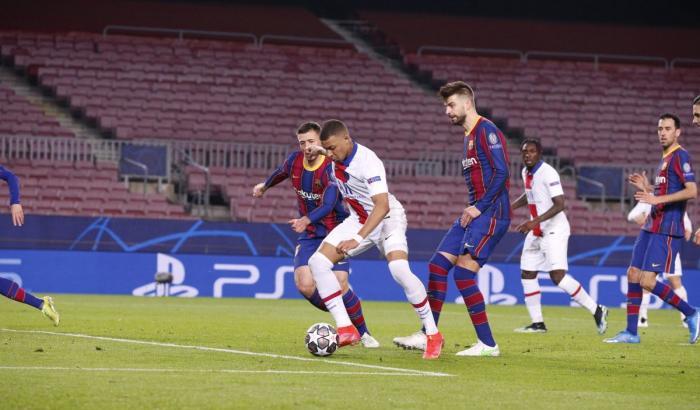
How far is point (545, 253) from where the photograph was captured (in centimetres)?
1588

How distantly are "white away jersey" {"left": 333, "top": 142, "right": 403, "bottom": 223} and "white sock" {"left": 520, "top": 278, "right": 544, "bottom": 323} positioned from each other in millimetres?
5331

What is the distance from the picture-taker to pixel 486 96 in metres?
33.0

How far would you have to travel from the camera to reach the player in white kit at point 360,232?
1002cm

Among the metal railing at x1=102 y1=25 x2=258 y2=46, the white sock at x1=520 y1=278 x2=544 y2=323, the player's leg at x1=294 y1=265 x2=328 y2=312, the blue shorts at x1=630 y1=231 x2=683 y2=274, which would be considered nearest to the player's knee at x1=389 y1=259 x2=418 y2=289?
the player's leg at x1=294 y1=265 x2=328 y2=312

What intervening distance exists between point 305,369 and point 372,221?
144 centimetres

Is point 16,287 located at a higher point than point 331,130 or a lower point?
lower

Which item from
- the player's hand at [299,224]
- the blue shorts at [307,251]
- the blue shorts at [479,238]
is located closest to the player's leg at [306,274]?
the blue shorts at [307,251]

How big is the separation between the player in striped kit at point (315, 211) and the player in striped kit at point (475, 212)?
→ 121 cm

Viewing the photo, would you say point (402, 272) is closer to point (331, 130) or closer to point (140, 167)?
point (331, 130)

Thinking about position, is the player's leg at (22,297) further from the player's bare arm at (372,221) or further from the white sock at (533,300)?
the white sock at (533,300)

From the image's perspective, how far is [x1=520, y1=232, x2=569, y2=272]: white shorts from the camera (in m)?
15.7

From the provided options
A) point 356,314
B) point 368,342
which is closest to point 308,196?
point 356,314

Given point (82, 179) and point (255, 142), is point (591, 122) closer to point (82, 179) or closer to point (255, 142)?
point (255, 142)

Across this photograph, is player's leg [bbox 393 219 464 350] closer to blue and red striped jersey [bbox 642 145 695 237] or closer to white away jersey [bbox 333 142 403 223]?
white away jersey [bbox 333 142 403 223]
